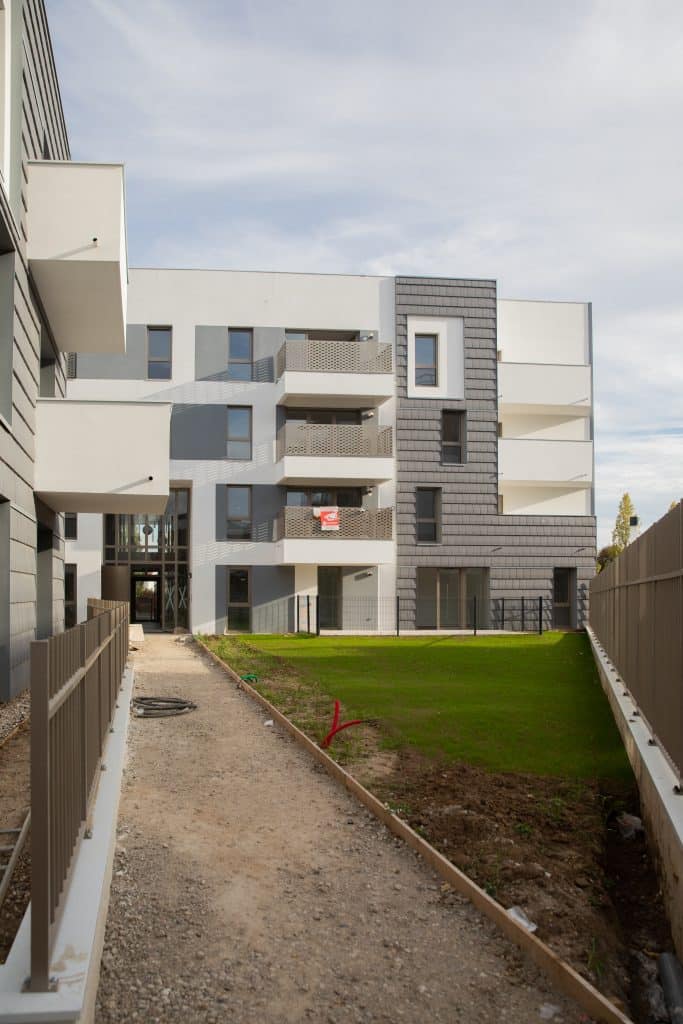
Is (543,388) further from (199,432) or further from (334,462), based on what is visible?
(199,432)

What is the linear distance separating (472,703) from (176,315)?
855 inches

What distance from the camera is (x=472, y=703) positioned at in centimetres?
1279

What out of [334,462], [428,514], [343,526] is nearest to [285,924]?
[343,526]

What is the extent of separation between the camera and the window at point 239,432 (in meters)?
31.0

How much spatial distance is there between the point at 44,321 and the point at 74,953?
45.2 feet

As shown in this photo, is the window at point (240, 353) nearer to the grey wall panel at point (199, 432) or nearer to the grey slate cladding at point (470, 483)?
the grey wall panel at point (199, 432)

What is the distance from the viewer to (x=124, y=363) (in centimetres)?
3019

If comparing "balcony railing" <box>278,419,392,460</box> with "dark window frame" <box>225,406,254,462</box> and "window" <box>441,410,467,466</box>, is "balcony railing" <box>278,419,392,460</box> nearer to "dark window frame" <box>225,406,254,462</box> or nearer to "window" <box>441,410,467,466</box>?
"dark window frame" <box>225,406,254,462</box>

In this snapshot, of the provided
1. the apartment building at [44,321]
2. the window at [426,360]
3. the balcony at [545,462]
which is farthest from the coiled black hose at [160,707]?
the balcony at [545,462]

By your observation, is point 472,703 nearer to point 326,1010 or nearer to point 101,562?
point 326,1010

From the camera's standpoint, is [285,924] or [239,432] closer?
[285,924]

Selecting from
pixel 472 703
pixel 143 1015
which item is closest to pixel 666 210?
pixel 472 703

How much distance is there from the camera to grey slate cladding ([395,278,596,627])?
104 ft

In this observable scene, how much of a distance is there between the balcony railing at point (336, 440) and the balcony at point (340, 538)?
1.92m
